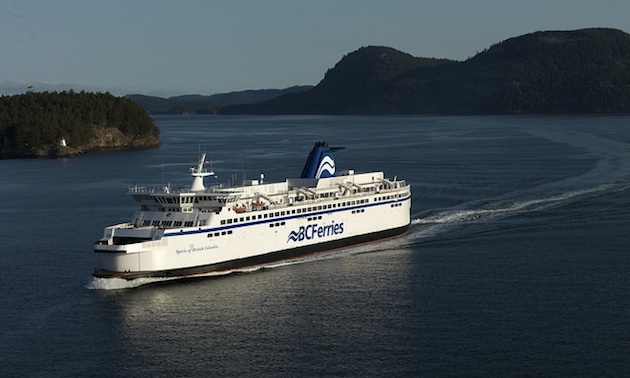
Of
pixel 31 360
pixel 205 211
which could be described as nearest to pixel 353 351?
pixel 31 360

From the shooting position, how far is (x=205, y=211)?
44719 mm

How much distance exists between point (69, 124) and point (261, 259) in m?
98.2

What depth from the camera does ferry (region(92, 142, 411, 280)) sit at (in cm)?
4138

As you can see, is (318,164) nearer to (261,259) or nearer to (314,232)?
(314,232)

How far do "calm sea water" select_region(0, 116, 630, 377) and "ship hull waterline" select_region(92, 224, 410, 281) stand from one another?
0.52 m

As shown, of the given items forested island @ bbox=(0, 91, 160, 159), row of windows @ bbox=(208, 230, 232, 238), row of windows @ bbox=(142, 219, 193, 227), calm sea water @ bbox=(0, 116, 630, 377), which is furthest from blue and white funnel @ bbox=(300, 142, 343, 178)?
forested island @ bbox=(0, 91, 160, 159)

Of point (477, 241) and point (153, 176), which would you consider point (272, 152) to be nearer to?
point (153, 176)

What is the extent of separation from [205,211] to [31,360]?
1521 centimetres

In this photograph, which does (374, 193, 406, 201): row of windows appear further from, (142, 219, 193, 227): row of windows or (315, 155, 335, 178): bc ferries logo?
(142, 219, 193, 227): row of windows

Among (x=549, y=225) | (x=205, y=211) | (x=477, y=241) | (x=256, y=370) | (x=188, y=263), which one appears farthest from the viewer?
(x=549, y=225)

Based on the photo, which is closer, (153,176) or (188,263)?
(188,263)

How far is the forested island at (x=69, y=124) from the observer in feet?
431

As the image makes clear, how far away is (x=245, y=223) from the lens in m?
44.4

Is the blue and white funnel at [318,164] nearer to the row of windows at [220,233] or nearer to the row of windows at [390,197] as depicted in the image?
the row of windows at [390,197]
